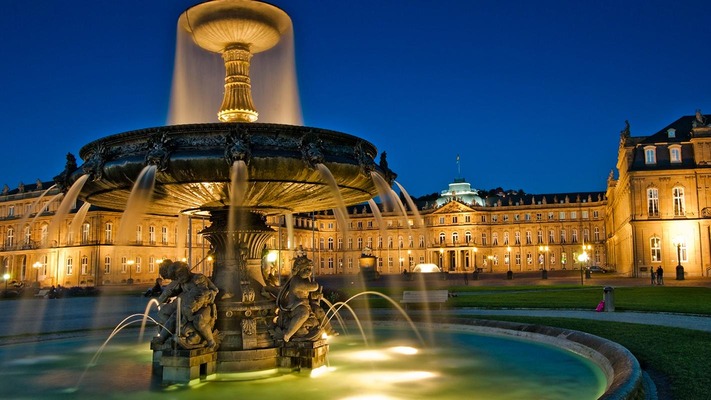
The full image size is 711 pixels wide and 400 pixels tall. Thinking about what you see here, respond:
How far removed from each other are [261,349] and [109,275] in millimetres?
68251

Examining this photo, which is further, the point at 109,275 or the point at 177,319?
the point at 109,275

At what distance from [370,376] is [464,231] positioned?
109804mm

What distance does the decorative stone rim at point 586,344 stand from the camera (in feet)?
17.8

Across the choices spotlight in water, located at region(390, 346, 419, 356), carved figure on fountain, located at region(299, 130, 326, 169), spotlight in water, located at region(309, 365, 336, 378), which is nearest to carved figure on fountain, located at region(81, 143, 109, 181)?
carved figure on fountain, located at region(299, 130, 326, 169)

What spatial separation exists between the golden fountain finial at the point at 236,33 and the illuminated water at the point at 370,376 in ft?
13.0

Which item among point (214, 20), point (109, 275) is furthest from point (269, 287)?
point (109, 275)

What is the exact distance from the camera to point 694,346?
9633 mm

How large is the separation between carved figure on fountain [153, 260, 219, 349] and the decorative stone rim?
4.92 m

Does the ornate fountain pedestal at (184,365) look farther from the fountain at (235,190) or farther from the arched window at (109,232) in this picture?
the arched window at (109,232)

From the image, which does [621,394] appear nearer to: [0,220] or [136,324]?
[136,324]

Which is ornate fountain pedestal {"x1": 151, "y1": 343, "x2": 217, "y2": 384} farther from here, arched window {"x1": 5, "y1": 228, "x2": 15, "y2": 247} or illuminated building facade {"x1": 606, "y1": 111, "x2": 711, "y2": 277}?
arched window {"x1": 5, "y1": 228, "x2": 15, "y2": 247}

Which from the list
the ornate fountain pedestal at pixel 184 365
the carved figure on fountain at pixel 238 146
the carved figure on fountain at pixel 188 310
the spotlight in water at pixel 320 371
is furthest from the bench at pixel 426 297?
the carved figure on fountain at pixel 238 146

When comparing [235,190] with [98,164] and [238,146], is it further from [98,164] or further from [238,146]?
[98,164]

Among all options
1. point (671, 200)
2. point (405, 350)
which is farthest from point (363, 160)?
point (671, 200)
